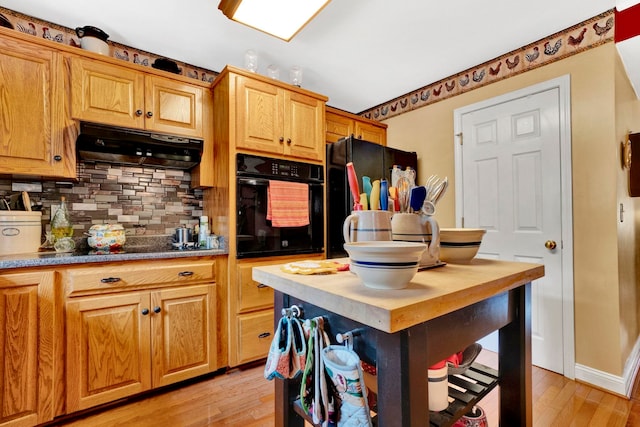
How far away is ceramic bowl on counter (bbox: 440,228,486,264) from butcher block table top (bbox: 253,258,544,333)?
0.05m

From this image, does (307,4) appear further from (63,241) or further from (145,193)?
(63,241)

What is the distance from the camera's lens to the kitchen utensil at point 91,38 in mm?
1918

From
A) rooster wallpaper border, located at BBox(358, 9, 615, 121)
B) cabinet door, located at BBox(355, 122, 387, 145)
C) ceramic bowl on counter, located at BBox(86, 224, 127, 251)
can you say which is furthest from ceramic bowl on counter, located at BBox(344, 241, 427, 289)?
cabinet door, located at BBox(355, 122, 387, 145)

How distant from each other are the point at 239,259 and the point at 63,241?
106cm

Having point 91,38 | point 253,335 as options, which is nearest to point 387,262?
point 253,335

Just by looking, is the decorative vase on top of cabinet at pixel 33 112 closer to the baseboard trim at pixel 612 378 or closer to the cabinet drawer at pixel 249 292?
the cabinet drawer at pixel 249 292

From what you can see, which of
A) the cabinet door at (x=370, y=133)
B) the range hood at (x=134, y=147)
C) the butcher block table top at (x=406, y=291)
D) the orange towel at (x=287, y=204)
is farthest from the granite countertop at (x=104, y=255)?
the cabinet door at (x=370, y=133)

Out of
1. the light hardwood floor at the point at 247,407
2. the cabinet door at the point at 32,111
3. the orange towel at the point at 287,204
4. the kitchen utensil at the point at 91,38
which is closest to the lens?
the light hardwood floor at the point at 247,407

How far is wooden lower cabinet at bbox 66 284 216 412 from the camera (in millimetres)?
1610

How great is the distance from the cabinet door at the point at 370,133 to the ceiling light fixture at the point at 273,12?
1.58m

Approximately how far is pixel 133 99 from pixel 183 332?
1.61m

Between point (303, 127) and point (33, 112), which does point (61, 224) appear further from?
point (303, 127)

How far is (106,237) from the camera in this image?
195 cm

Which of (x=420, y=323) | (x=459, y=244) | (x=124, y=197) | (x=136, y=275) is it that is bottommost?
(x=136, y=275)
